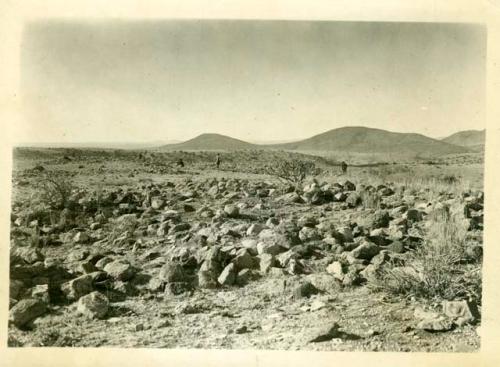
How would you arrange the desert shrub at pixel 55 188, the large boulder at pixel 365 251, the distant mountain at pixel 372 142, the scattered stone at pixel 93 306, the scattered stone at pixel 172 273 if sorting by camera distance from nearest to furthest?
the scattered stone at pixel 93 306, the scattered stone at pixel 172 273, the large boulder at pixel 365 251, the desert shrub at pixel 55 188, the distant mountain at pixel 372 142

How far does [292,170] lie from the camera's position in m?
4.27

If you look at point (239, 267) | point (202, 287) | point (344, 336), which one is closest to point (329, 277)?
point (344, 336)

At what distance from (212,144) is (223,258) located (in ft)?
3.41

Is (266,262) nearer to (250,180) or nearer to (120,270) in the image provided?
(250,180)

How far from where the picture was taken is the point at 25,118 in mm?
3932

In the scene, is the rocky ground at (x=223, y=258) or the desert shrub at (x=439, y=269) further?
the desert shrub at (x=439, y=269)

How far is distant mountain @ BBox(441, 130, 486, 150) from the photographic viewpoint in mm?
3961

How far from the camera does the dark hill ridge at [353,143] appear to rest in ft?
13.5

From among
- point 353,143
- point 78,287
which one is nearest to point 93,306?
point 78,287

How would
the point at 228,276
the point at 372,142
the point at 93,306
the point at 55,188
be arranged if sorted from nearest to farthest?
the point at 93,306, the point at 228,276, the point at 55,188, the point at 372,142

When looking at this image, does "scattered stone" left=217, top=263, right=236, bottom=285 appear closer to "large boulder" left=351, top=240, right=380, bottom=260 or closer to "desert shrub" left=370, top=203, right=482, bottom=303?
"large boulder" left=351, top=240, right=380, bottom=260

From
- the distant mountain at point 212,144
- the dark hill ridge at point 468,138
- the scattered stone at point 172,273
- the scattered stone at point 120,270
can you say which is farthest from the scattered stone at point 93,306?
the dark hill ridge at point 468,138

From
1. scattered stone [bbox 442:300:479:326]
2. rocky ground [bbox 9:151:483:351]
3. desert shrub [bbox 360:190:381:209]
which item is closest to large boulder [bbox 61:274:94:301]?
rocky ground [bbox 9:151:483:351]

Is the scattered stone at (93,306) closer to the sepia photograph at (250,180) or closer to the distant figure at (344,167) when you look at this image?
the sepia photograph at (250,180)
